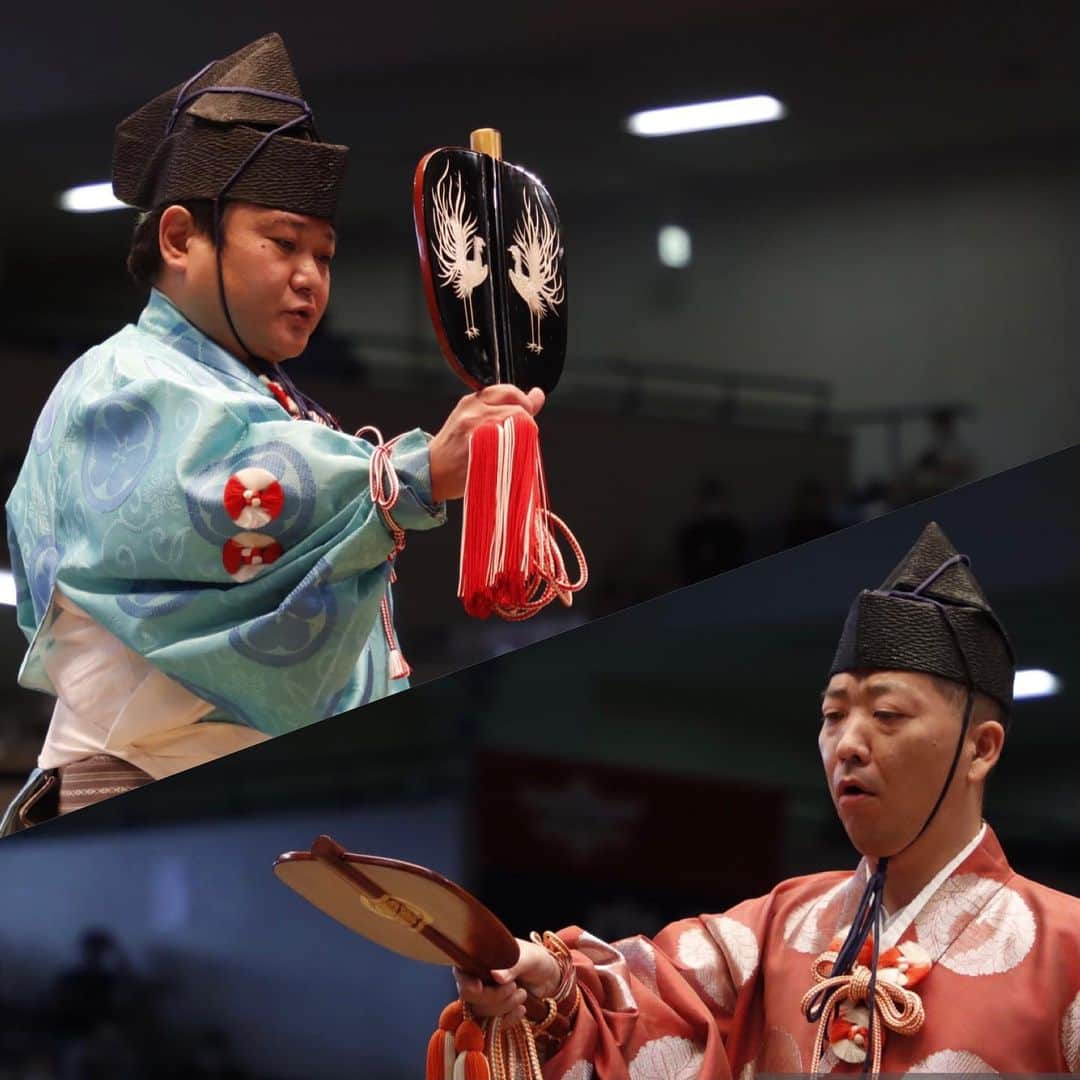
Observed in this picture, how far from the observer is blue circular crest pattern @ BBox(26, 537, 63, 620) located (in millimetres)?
2482

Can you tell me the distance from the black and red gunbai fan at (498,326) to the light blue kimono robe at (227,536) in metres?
0.08

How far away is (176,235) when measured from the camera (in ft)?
8.30

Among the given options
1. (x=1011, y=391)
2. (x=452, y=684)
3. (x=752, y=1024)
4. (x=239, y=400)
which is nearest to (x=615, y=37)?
(x=1011, y=391)

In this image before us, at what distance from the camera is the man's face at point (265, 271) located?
97.7 inches

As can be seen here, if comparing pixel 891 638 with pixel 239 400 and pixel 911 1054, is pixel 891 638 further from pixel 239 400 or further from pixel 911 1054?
pixel 239 400

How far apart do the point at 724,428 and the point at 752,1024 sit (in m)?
2.44

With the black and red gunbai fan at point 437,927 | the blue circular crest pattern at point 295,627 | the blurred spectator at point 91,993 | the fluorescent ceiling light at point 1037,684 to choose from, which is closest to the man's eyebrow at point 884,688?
the black and red gunbai fan at point 437,927

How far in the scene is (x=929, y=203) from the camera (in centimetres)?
456

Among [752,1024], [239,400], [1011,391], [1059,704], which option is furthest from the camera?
[1011,391]

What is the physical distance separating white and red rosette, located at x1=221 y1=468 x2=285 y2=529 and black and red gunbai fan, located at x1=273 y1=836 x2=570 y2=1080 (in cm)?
40

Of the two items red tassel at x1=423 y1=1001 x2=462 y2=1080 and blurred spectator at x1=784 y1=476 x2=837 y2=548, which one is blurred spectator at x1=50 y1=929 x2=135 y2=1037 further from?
blurred spectator at x1=784 y1=476 x2=837 y2=548

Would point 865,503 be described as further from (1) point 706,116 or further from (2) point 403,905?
(2) point 403,905

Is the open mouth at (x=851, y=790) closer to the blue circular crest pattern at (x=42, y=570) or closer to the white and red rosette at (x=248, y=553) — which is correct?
the white and red rosette at (x=248, y=553)

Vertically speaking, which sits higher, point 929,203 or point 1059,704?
point 929,203
